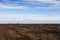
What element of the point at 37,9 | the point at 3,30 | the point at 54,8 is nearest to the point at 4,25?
the point at 3,30

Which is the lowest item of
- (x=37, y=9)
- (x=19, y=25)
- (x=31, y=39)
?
(x=31, y=39)

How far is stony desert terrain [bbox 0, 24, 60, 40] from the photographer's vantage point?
4.25 feet

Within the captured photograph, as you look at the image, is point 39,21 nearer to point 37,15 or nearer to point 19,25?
point 37,15

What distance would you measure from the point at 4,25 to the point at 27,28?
6.9 inches

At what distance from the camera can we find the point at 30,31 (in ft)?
4.29

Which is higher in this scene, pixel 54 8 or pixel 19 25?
pixel 54 8

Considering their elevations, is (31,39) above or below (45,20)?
below

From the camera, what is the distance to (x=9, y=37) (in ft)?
4.22

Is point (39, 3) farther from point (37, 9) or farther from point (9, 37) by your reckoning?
point (9, 37)

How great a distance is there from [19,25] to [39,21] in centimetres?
15

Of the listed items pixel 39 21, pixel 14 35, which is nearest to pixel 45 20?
pixel 39 21

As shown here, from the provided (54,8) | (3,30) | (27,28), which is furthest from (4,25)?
(54,8)

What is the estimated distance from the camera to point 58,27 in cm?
131

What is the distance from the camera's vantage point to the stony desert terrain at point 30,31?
4.25 ft
